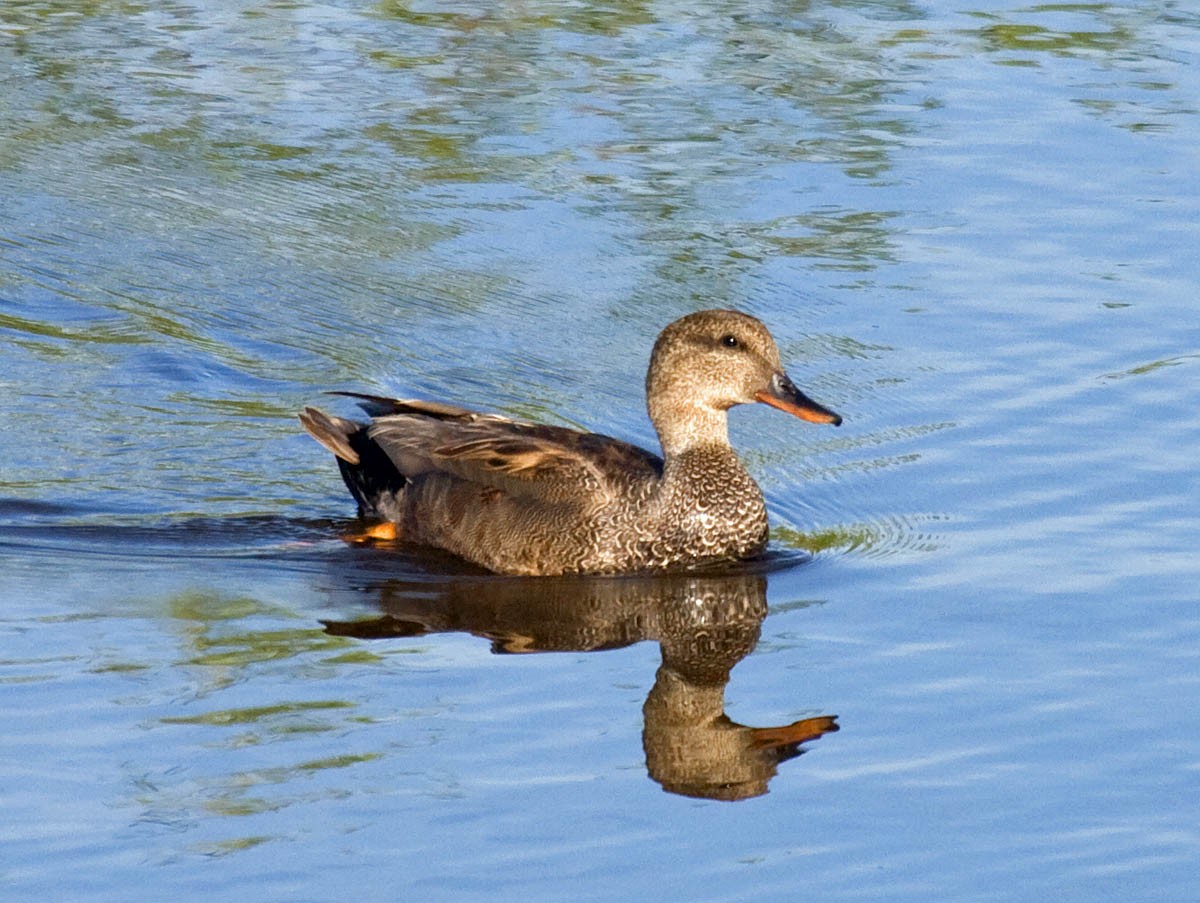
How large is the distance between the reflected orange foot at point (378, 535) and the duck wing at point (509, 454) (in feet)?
0.83

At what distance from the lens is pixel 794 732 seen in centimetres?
735

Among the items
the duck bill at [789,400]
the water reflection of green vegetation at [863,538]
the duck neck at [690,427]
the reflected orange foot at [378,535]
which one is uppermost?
the duck bill at [789,400]

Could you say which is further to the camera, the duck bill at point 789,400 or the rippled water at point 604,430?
the duck bill at point 789,400

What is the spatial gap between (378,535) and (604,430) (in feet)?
5.85

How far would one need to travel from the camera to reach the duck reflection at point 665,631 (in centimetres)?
718

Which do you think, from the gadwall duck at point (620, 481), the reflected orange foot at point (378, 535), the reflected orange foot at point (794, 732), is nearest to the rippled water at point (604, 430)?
the reflected orange foot at point (794, 732)

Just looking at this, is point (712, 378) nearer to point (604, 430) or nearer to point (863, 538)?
point (863, 538)

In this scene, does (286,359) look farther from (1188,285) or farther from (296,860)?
(296,860)

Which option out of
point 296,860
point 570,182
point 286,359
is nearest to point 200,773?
point 296,860

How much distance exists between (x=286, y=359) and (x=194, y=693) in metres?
4.65

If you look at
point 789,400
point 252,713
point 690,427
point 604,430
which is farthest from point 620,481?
point 252,713

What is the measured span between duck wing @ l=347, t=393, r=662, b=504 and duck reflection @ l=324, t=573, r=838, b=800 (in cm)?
46

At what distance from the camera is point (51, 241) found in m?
13.1

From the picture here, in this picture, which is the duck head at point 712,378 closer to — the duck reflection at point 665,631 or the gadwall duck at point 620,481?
the gadwall duck at point 620,481
